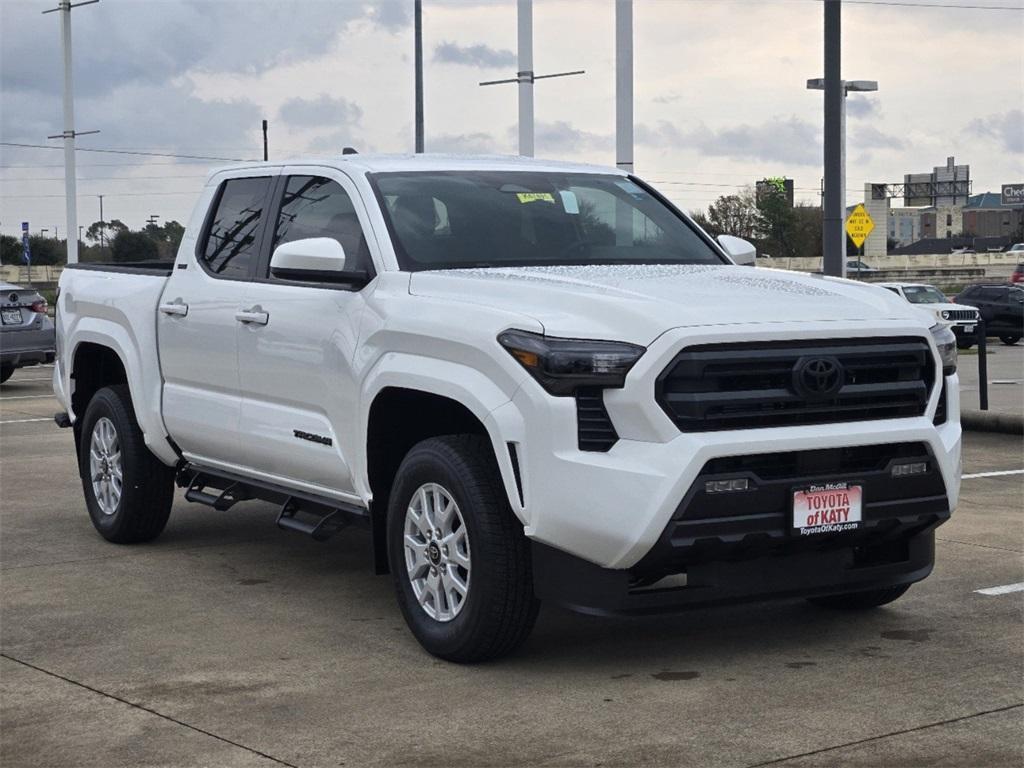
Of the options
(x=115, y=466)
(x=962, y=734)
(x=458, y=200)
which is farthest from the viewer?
(x=115, y=466)

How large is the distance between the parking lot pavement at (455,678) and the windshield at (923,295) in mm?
26534

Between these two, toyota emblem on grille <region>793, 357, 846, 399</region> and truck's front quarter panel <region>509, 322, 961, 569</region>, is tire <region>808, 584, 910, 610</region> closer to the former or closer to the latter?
truck's front quarter panel <region>509, 322, 961, 569</region>

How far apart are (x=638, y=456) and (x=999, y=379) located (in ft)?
62.7

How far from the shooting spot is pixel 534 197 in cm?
741

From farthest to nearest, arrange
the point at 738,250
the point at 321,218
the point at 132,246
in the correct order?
the point at 132,246
the point at 738,250
the point at 321,218

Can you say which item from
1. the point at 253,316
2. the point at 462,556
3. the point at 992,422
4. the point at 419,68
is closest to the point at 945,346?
the point at 462,556

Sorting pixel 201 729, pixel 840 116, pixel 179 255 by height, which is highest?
pixel 840 116

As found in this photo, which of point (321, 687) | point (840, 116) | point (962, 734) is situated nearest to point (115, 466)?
point (321, 687)

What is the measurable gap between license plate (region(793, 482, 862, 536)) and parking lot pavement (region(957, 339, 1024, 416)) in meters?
9.22

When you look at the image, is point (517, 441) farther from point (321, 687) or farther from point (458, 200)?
point (458, 200)

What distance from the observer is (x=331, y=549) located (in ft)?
29.0

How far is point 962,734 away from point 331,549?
437 centimetres

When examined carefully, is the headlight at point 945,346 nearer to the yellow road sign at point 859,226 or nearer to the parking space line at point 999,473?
the parking space line at point 999,473

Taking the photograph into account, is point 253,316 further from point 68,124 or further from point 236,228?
point 68,124
